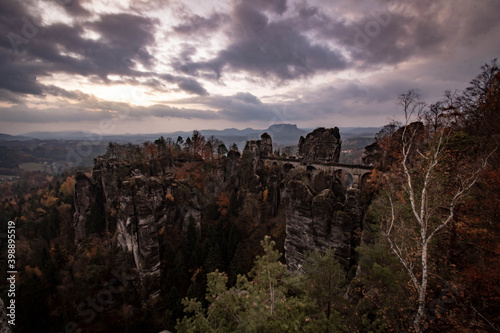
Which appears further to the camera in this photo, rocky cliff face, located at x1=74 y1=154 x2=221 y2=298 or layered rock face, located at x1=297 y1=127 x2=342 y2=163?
layered rock face, located at x1=297 y1=127 x2=342 y2=163

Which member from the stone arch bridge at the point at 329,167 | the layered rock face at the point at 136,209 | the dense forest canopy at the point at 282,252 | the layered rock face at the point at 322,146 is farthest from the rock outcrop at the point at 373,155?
the layered rock face at the point at 136,209

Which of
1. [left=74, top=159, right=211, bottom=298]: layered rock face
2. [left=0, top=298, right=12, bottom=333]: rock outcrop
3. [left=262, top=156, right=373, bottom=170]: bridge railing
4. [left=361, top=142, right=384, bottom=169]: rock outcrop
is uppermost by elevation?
[left=361, top=142, right=384, bottom=169]: rock outcrop

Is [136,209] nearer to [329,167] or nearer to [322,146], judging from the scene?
[329,167]

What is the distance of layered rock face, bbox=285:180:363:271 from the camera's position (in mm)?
21609

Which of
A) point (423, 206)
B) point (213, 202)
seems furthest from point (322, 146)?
point (423, 206)

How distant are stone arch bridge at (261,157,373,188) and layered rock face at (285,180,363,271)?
1527cm

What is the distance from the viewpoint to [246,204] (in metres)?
43.7

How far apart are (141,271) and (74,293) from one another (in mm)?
10094

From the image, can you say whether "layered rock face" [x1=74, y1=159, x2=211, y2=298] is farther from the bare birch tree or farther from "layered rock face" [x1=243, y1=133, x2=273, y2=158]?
the bare birch tree

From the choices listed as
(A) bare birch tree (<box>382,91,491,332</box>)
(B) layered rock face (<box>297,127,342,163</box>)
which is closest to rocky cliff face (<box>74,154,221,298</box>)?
(B) layered rock face (<box>297,127,342,163</box>)

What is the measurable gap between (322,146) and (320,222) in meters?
28.5

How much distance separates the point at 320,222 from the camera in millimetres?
22906

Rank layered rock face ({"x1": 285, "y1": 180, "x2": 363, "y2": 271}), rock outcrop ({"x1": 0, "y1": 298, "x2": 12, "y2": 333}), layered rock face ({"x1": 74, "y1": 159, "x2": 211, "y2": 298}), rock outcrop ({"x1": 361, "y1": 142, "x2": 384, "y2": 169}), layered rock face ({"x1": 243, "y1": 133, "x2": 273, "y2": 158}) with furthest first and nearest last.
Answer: layered rock face ({"x1": 243, "y1": 133, "x2": 273, "y2": 158})
rock outcrop ({"x1": 361, "y1": 142, "x2": 384, "y2": 169})
layered rock face ({"x1": 74, "y1": 159, "x2": 211, "y2": 298})
layered rock face ({"x1": 285, "y1": 180, "x2": 363, "y2": 271})
rock outcrop ({"x1": 0, "y1": 298, "x2": 12, "y2": 333})

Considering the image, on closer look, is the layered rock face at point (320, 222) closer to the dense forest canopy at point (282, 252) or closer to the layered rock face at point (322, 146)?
the dense forest canopy at point (282, 252)
